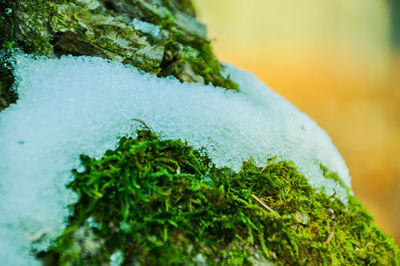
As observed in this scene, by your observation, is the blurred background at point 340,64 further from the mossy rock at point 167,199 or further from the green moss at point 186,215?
the green moss at point 186,215

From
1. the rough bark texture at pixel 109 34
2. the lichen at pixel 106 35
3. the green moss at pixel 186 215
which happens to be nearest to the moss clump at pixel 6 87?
the rough bark texture at pixel 109 34

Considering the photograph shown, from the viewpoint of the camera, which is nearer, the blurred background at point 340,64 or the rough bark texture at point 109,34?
the rough bark texture at point 109,34

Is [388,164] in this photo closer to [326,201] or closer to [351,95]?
[351,95]

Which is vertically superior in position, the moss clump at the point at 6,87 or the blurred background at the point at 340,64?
the blurred background at the point at 340,64

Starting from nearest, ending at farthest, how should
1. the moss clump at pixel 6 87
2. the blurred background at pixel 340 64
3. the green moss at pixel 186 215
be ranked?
1. the green moss at pixel 186 215
2. the moss clump at pixel 6 87
3. the blurred background at pixel 340 64

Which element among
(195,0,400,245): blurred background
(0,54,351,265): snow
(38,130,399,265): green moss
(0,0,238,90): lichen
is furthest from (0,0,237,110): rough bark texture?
(195,0,400,245): blurred background

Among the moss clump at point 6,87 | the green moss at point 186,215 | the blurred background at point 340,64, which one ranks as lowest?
the moss clump at point 6,87

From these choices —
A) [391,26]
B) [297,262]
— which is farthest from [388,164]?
[297,262]
